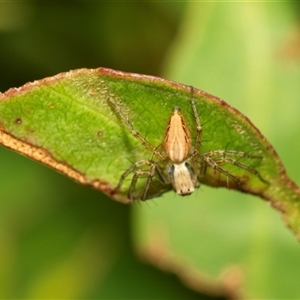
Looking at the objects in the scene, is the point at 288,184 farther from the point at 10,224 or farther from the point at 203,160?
the point at 10,224

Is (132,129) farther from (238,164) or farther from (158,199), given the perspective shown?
(158,199)

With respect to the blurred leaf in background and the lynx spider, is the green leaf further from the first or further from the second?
the blurred leaf in background

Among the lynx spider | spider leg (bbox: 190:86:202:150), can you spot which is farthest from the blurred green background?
spider leg (bbox: 190:86:202:150)

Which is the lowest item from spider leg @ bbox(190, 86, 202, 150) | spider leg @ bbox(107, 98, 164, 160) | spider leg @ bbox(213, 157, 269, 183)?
spider leg @ bbox(107, 98, 164, 160)

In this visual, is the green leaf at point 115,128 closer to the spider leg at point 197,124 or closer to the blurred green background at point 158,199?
the spider leg at point 197,124

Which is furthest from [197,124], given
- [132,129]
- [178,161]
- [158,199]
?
[158,199]
